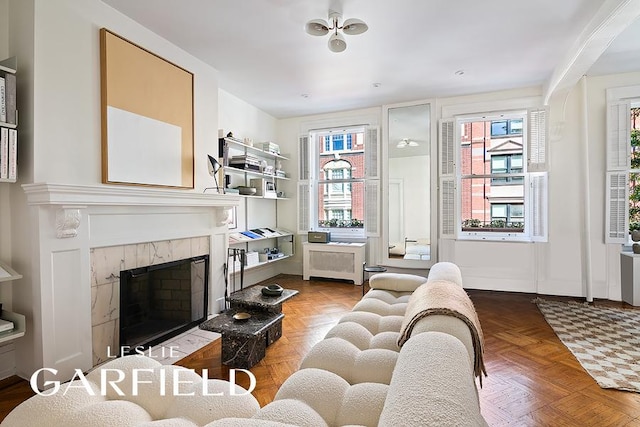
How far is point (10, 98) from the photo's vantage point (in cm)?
188

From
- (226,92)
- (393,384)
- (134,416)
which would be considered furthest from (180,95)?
(393,384)

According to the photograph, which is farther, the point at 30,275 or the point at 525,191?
the point at 525,191

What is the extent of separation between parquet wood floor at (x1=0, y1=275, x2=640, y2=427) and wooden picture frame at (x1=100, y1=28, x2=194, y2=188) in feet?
5.08

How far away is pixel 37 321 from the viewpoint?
6.36ft

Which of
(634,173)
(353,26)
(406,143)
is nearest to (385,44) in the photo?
(353,26)

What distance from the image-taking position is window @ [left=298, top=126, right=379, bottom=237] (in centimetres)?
514

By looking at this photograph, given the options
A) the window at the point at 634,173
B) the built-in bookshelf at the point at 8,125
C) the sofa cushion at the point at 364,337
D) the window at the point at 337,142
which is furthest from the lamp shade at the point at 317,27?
the window at the point at 634,173

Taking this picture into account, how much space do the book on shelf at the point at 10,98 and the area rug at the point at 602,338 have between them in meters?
4.02

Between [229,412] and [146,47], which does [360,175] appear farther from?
[229,412]

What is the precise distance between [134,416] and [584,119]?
16.7ft

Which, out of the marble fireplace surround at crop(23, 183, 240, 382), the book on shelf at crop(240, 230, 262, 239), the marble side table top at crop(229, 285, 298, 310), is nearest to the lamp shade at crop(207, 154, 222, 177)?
the marble fireplace surround at crop(23, 183, 240, 382)

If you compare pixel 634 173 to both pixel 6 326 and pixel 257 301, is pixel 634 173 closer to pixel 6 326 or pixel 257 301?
pixel 257 301

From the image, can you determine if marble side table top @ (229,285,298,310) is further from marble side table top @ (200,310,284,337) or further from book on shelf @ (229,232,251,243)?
book on shelf @ (229,232,251,243)

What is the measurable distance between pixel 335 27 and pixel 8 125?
2.33 metres
